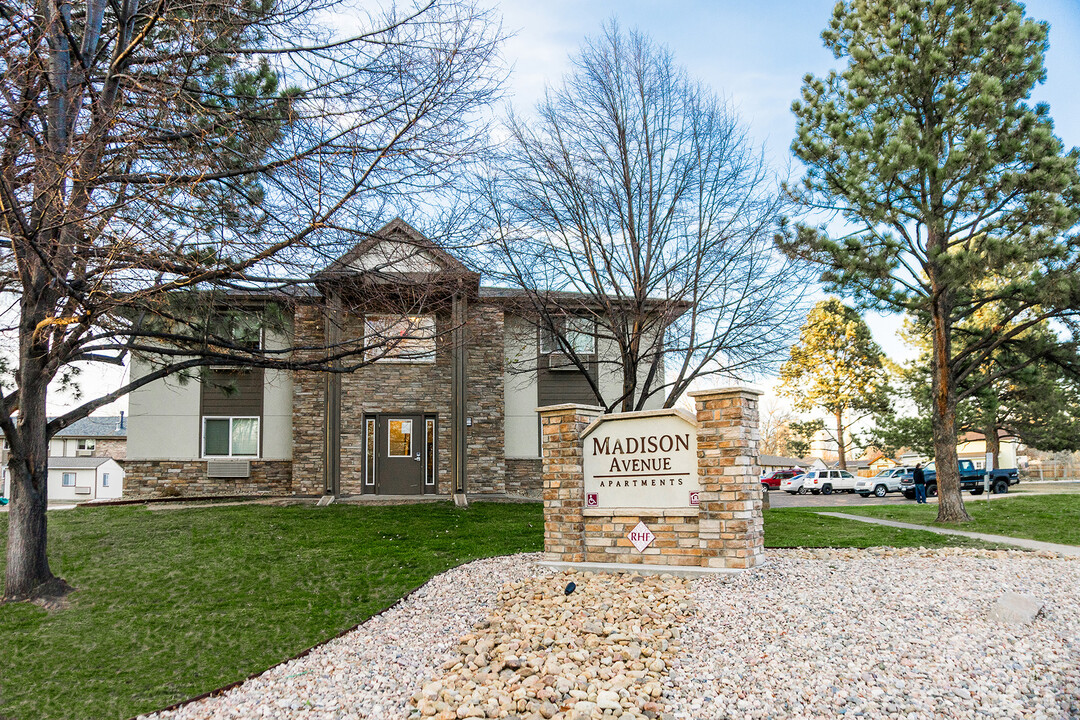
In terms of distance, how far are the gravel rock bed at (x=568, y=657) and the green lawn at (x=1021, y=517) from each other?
29.0 ft

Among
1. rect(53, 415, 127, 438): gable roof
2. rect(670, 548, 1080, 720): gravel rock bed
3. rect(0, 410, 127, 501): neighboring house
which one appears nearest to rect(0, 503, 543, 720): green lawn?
rect(670, 548, 1080, 720): gravel rock bed

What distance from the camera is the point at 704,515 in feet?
25.3

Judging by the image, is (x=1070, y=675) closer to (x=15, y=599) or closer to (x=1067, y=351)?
(x=15, y=599)

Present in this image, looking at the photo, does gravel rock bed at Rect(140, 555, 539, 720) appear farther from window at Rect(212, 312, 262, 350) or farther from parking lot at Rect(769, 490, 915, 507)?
parking lot at Rect(769, 490, 915, 507)

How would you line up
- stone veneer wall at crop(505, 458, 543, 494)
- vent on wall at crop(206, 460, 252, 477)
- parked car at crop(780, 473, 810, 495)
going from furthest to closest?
parked car at crop(780, 473, 810, 495), stone veneer wall at crop(505, 458, 543, 494), vent on wall at crop(206, 460, 252, 477)

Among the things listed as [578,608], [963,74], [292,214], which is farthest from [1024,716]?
[963,74]

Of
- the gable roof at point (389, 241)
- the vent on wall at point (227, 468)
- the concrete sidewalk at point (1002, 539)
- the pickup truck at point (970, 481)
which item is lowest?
the pickup truck at point (970, 481)

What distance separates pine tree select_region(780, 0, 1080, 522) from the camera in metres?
12.3

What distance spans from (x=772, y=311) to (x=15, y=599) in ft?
34.4

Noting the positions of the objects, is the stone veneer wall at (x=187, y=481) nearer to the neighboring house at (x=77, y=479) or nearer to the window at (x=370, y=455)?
the window at (x=370, y=455)

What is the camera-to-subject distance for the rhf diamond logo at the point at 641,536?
802 centimetres

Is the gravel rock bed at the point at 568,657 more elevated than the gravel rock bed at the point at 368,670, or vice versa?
the gravel rock bed at the point at 568,657

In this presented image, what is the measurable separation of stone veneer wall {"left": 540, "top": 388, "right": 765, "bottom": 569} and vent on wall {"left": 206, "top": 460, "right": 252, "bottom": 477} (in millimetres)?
12477

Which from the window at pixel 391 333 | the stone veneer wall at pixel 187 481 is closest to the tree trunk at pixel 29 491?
the window at pixel 391 333
